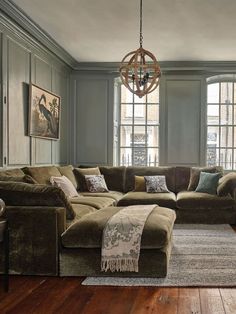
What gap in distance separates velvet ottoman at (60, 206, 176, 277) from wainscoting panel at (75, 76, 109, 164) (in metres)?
4.52

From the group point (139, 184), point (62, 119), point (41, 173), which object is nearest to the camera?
point (41, 173)

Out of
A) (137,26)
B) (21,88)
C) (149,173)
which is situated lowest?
(149,173)

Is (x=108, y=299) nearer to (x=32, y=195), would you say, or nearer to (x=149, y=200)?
(x=32, y=195)

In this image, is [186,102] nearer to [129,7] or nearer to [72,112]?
[72,112]

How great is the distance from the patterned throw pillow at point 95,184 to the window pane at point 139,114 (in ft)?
5.68

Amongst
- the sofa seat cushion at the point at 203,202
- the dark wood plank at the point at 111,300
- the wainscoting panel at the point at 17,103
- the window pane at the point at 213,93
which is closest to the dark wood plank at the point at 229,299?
the dark wood plank at the point at 111,300

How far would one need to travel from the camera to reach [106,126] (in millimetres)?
8211

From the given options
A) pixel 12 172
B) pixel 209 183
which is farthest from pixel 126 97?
pixel 12 172

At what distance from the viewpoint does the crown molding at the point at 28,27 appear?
4984 millimetres

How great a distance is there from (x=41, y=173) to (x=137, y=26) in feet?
7.38

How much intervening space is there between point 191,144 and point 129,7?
11.6 feet

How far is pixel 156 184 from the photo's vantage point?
23.7 ft

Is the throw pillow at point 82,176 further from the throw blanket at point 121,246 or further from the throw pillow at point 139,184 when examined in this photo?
the throw blanket at point 121,246

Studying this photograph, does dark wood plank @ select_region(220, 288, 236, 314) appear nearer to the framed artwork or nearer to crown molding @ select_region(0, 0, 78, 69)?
the framed artwork
